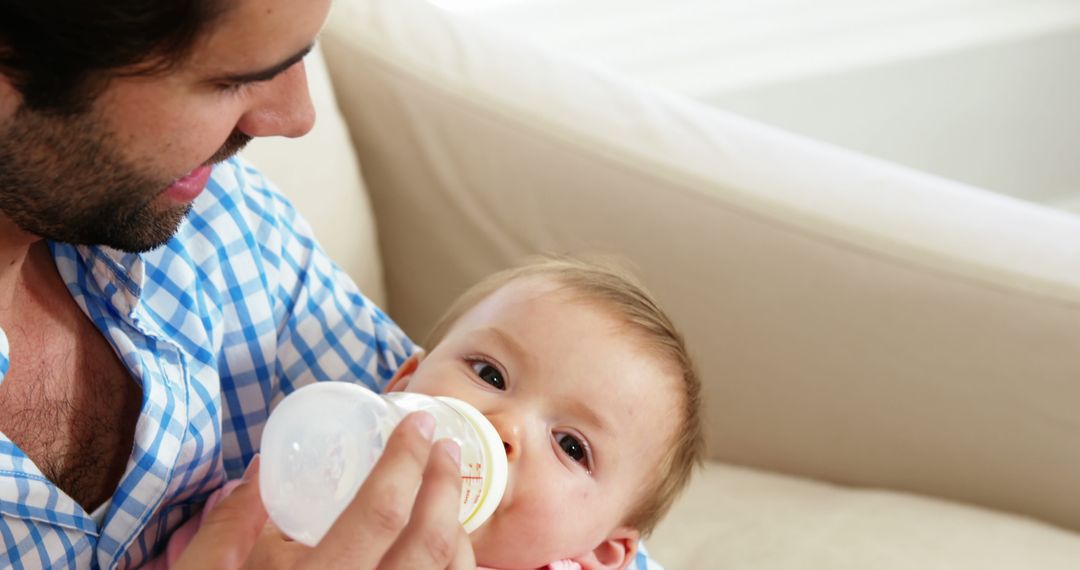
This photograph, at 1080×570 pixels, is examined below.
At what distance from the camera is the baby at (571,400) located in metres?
1.23

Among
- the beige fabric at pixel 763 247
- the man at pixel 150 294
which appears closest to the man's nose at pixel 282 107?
the man at pixel 150 294

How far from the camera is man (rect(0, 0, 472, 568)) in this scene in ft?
3.21

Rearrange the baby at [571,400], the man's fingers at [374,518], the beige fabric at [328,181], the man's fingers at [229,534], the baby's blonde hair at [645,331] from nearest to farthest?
the man's fingers at [374,518] → the man's fingers at [229,534] → the baby at [571,400] → the baby's blonde hair at [645,331] → the beige fabric at [328,181]

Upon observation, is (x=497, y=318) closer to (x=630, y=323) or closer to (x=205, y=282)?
(x=630, y=323)

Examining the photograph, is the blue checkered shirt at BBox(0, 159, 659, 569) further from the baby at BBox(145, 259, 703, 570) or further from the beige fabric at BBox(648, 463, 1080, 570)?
the beige fabric at BBox(648, 463, 1080, 570)

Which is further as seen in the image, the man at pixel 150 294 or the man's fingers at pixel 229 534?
the man's fingers at pixel 229 534

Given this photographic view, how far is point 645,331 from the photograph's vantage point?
138cm

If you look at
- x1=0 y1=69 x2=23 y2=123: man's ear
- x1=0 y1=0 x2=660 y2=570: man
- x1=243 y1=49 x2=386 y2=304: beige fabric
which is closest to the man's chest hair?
x1=0 y1=0 x2=660 y2=570: man

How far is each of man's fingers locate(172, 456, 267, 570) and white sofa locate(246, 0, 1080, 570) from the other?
65cm

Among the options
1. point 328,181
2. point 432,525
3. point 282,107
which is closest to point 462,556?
point 432,525

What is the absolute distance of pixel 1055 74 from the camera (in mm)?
3129

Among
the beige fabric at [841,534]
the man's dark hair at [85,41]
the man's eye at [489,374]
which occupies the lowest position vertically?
the beige fabric at [841,534]

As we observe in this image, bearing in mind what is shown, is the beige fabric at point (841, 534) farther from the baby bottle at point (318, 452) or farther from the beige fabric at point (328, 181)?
the baby bottle at point (318, 452)

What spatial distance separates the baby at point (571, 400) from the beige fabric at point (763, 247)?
0.36 metres
